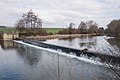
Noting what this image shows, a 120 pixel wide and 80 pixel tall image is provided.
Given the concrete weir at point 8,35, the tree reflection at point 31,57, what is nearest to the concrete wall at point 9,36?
the concrete weir at point 8,35

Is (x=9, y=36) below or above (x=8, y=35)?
below

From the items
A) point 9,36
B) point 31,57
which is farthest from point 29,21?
point 31,57

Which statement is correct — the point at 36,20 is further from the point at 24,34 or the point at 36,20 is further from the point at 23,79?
the point at 23,79

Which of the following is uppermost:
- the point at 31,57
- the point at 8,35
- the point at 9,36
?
the point at 8,35

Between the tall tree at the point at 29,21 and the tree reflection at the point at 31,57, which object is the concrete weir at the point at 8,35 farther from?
the tree reflection at the point at 31,57

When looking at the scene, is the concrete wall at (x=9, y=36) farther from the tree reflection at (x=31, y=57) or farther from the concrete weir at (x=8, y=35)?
the tree reflection at (x=31, y=57)

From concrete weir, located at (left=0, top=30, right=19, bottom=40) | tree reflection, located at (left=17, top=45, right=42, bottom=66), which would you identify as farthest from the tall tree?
tree reflection, located at (left=17, top=45, right=42, bottom=66)

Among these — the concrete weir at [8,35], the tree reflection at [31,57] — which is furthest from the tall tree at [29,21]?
the tree reflection at [31,57]

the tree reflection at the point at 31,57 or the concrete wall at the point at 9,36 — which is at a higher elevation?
the concrete wall at the point at 9,36

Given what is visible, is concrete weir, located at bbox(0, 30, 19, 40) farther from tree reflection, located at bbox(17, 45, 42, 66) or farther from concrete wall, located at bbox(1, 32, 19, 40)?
tree reflection, located at bbox(17, 45, 42, 66)

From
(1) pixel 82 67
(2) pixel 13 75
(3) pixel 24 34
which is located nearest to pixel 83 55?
(1) pixel 82 67

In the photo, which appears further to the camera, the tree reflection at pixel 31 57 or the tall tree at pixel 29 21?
the tall tree at pixel 29 21

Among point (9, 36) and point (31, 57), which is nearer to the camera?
point (31, 57)

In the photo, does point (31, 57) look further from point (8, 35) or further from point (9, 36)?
point (8, 35)
